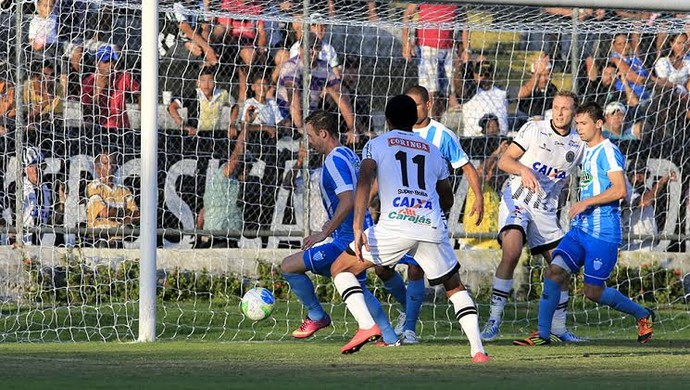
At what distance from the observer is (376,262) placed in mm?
9117

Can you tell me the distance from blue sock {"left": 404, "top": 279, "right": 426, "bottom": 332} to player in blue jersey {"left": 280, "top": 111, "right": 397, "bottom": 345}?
617 millimetres

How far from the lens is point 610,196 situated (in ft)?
34.8

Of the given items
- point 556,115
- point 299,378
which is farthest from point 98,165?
point 299,378

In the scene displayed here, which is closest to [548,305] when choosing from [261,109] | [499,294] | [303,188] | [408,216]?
[499,294]

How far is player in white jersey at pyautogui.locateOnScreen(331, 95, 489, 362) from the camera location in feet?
29.4

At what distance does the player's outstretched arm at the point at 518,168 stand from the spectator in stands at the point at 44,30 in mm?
5333

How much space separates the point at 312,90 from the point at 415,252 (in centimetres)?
663

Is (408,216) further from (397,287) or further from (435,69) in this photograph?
(435,69)

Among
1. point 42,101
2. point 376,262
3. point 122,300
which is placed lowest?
point 122,300

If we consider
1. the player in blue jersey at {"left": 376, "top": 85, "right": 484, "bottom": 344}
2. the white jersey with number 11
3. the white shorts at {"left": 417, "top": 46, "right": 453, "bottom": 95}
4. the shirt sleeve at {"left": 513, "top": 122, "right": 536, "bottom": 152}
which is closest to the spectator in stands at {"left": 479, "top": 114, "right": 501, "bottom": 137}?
the white shorts at {"left": 417, "top": 46, "right": 453, "bottom": 95}

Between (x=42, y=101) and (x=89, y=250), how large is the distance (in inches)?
66.0

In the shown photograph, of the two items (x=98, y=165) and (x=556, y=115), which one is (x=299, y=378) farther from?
(x=98, y=165)

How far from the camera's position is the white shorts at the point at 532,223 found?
37.6ft

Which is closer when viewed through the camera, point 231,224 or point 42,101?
point 42,101
